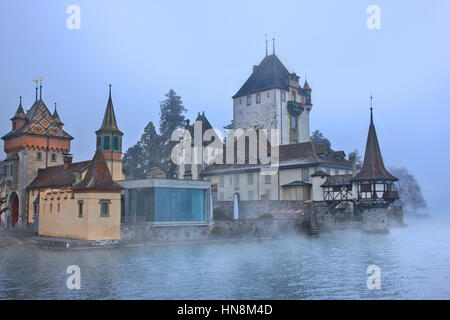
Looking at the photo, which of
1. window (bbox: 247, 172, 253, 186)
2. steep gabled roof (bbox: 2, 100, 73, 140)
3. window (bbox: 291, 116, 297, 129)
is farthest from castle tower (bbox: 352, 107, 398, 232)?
steep gabled roof (bbox: 2, 100, 73, 140)

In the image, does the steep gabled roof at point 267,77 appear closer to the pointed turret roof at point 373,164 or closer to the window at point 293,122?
the window at point 293,122

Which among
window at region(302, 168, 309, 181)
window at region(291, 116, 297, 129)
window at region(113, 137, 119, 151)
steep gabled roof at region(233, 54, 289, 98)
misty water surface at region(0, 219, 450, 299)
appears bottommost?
misty water surface at region(0, 219, 450, 299)

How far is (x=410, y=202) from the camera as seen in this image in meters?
97.0

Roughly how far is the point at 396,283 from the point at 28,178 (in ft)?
126

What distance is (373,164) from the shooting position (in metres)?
48.7

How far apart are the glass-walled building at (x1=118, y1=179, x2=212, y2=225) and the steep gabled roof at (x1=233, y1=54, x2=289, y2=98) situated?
32321mm

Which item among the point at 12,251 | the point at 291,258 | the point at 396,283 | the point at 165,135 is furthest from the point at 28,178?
the point at 396,283

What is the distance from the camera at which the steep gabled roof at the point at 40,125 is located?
161ft

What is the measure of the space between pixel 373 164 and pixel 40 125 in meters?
32.0

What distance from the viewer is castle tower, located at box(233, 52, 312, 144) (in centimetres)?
6788

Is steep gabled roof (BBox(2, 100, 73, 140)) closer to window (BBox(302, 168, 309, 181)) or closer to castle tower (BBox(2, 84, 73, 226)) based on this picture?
castle tower (BBox(2, 84, 73, 226))

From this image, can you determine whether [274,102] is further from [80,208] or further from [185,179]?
[80,208]

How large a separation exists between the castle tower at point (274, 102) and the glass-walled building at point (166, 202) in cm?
3011

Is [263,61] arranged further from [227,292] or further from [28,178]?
[227,292]
